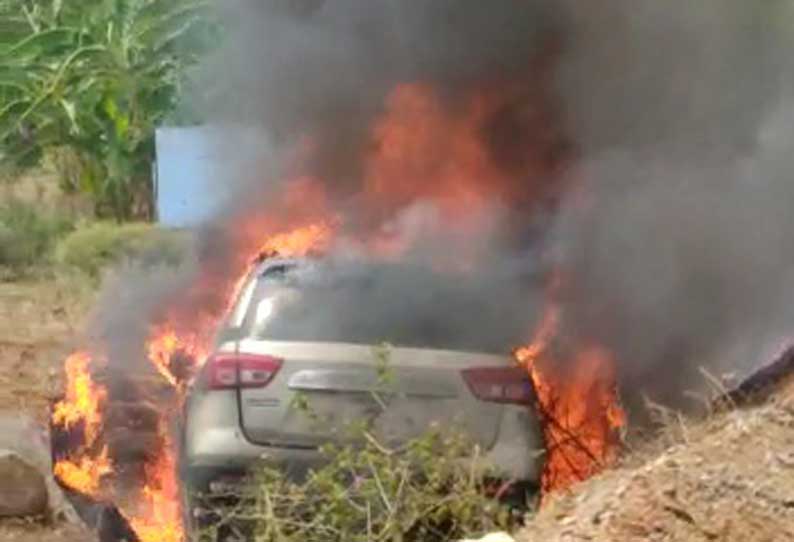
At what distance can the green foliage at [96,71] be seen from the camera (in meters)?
24.1

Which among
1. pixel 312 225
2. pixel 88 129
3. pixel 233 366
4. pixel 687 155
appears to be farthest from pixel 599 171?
pixel 88 129

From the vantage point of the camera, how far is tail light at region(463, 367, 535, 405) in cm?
828

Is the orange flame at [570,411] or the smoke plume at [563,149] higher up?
the smoke plume at [563,149]

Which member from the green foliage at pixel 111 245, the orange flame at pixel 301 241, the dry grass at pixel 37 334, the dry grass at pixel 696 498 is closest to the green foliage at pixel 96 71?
the green foliage at pixel 111 245

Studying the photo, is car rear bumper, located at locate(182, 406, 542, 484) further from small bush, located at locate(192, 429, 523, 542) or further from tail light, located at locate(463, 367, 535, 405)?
small bush, located at locate(192, 429, 523, 542)

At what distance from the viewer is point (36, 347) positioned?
20531mm

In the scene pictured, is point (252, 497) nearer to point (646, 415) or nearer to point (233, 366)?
point (233, 366)

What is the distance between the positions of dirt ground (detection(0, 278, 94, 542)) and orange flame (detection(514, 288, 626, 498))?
2757mm

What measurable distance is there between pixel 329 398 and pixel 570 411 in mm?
1455

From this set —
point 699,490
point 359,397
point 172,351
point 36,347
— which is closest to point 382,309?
point 359,397

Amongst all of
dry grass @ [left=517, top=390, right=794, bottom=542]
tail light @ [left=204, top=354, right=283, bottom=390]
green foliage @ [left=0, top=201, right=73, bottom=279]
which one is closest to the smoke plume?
tail light @ [left=204, top=354, right=283, bottom=390]

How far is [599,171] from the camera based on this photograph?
12.1 meters

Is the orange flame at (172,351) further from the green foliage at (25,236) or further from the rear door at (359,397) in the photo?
the green foliage at (25,236)

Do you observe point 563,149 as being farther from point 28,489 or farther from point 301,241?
point 28,489
